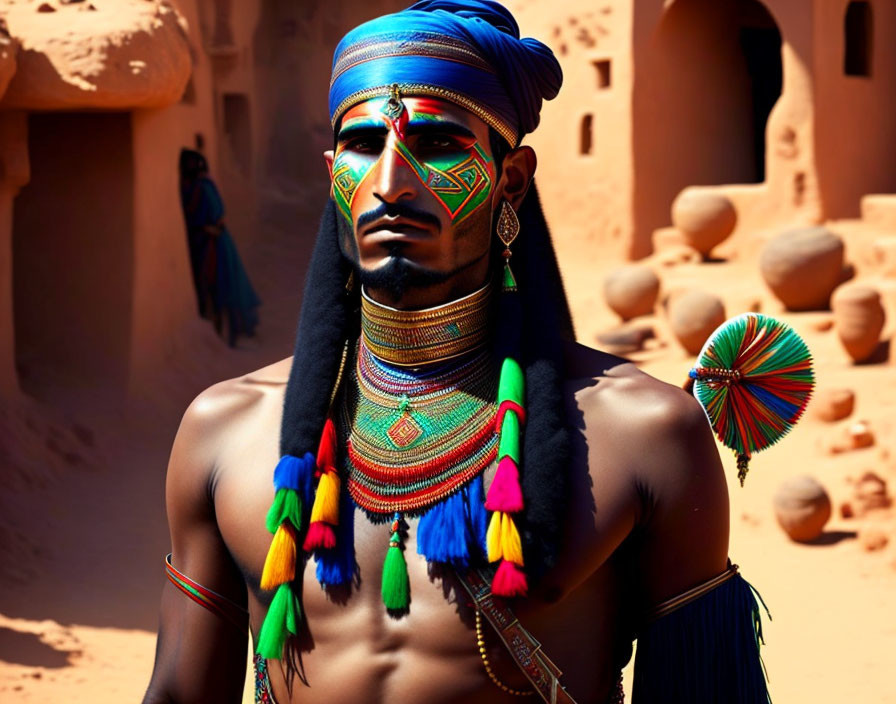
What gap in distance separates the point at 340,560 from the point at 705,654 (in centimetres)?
66

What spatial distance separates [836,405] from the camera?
9.81m

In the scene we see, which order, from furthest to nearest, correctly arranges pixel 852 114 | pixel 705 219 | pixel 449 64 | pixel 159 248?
pixel 852 114, pixel 705 219, pixel 159 248, pixel 449 64

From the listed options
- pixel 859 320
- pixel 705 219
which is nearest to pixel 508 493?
pixel 859 320

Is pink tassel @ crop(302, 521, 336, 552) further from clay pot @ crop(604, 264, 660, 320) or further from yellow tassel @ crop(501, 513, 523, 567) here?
clay pot @ crop(604, 264, 660, 320)

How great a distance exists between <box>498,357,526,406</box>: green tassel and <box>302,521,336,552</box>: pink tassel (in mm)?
388

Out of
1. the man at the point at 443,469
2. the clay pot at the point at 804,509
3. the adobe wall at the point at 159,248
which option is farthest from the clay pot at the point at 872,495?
the man at the point at 443,469

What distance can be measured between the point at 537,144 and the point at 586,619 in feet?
45.0

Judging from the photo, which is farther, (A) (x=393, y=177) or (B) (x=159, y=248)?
(B) (x=159, y=248)

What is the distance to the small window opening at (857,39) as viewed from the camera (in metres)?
14.2

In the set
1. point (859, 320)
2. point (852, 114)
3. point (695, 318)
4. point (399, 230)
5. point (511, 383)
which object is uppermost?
point (852, 114)

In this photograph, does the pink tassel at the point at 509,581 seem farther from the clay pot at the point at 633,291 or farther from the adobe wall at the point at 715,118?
the adobe wall at the point at 715,118

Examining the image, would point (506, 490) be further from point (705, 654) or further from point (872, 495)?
point (872, 495)

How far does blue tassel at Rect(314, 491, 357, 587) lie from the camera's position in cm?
243

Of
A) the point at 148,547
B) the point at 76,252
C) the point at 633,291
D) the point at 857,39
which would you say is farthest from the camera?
the point at 857,39
